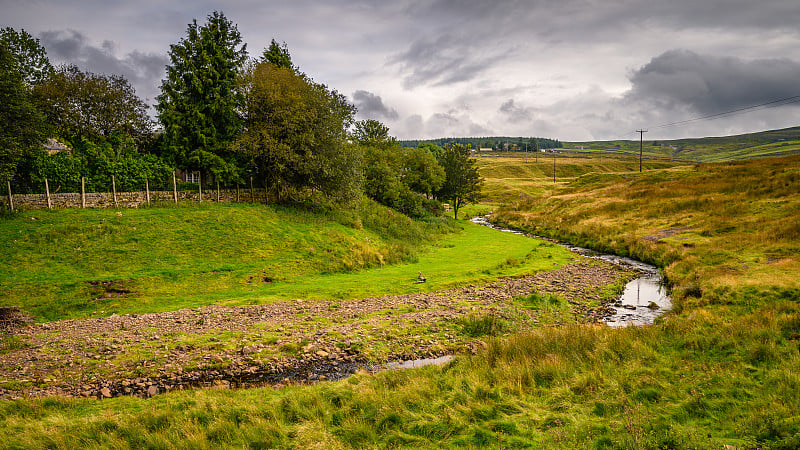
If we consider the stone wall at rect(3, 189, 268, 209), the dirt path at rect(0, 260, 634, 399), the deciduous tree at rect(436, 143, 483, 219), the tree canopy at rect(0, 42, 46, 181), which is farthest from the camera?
the deciduous tree at rect(436, 143, 483, 219)

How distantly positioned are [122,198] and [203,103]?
11844 mm

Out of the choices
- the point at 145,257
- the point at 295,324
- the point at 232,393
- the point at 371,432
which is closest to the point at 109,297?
the point at 145,257

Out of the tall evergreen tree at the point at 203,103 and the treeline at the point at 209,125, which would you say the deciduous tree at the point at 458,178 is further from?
A: the tall evergreen tree at the point at 203,103

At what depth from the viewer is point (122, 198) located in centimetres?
3291

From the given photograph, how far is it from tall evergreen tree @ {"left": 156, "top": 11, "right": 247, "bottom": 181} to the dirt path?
23289 millimetres

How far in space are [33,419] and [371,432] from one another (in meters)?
8.59

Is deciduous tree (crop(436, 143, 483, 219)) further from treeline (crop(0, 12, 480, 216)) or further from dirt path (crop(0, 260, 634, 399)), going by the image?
dirt path (crop(0, 260, 634, 399))

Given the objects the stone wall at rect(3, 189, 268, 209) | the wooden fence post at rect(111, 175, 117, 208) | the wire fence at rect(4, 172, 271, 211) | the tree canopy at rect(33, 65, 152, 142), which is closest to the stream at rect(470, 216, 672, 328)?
the wire fence at rect(4, 172, 271, 211)

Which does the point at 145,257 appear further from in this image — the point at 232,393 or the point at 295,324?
the point at 232,393

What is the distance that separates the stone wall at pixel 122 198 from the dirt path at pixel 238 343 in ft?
64.1

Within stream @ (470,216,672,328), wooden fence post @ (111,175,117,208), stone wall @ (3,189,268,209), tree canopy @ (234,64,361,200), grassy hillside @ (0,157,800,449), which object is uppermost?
tree canopy @ (234,64,361,200)

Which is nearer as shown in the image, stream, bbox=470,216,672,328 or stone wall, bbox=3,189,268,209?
stream, bbox=470,216,672,328

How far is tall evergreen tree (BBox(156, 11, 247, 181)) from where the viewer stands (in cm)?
3612

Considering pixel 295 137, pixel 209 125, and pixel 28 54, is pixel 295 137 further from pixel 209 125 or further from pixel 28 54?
pixel 28 54
